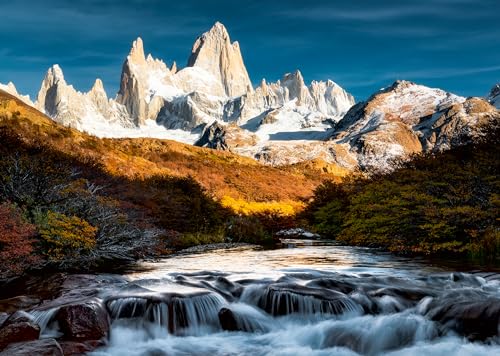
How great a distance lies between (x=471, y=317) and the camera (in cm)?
1248

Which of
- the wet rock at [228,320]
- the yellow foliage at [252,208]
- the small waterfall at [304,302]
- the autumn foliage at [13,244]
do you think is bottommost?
the wet rock at [228,320]

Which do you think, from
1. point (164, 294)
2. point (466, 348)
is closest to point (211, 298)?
point (164, 294)

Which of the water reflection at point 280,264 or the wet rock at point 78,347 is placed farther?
the water reflection at point 280,264

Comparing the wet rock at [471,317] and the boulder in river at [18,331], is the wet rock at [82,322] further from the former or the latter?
the wet rock at [471,317]

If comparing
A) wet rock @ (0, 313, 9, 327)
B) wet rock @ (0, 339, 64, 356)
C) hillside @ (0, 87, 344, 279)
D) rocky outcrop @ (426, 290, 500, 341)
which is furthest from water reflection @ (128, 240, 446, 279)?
wet rock @ (0, 339, 64, 356)

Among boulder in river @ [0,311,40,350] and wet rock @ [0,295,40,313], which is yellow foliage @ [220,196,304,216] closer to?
wet rock @ [0,295,40,313]

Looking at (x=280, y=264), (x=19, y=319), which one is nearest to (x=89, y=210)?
(x=280, y=264)

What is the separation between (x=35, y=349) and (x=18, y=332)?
4.59ft

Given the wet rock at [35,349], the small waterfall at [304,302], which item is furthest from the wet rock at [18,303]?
the small waterfall at [304,302]

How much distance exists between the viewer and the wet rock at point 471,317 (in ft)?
39.1

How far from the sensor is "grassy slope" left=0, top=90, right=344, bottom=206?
211ft

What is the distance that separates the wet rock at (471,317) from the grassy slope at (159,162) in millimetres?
45898

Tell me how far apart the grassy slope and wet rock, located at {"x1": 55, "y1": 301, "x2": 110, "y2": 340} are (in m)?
43.5

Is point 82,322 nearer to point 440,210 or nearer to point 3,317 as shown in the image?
point 3,317
